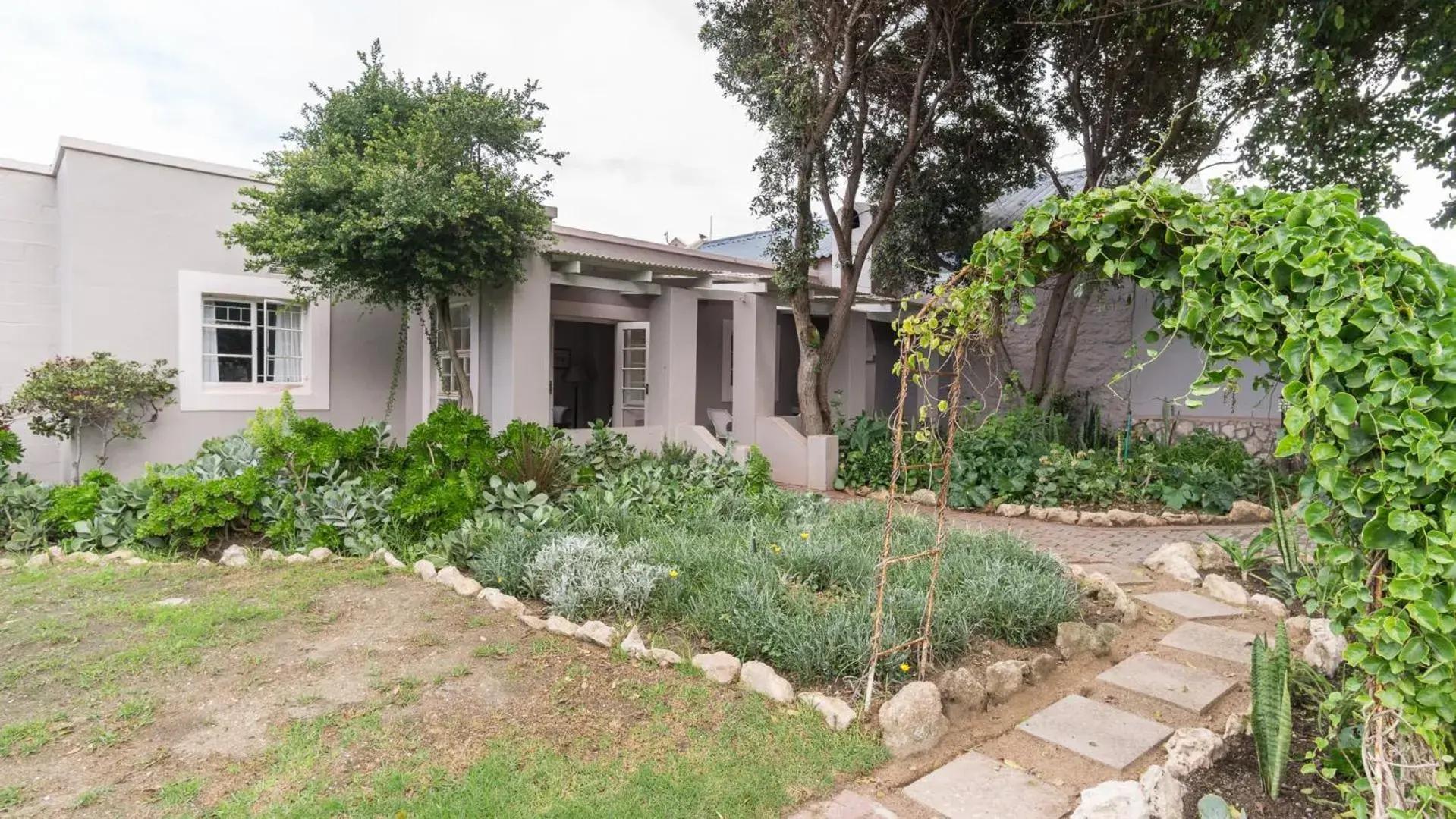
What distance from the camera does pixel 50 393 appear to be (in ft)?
24.4

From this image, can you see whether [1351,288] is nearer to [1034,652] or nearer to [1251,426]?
[1034,652]

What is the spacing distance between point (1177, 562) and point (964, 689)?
3.01 meters

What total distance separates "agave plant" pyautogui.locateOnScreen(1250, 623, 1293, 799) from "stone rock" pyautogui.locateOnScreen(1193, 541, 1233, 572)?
3227mm

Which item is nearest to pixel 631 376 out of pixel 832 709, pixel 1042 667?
pixel 1042 667

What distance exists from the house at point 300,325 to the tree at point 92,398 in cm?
16

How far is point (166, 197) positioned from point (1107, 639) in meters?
10.1

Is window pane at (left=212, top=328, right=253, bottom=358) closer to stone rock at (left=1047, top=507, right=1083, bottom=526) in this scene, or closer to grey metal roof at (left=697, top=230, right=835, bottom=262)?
grey metal roof at (left=697, top=230, right=835, bottom=262)

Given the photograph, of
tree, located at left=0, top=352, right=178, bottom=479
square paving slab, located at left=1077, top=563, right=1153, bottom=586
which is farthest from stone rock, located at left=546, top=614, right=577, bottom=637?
tree, located at left=0, top=352, right=178, bottom=479

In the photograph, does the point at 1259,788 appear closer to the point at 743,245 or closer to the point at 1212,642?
the point at 1212,642

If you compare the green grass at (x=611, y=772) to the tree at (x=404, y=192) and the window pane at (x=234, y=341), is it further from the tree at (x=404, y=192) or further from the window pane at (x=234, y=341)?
the window pane at (x=234, y=341)

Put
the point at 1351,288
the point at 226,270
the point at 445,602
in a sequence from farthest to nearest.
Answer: the point at 226,270
the point at 445,602
the point at 1351,288

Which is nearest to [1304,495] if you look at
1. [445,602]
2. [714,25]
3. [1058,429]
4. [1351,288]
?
[1351,288]

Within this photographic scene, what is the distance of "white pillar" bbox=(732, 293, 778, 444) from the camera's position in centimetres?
1023

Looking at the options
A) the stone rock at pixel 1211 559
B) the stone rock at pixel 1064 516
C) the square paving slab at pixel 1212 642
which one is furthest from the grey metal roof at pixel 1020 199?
the square paving slab at pixel 1212 642
